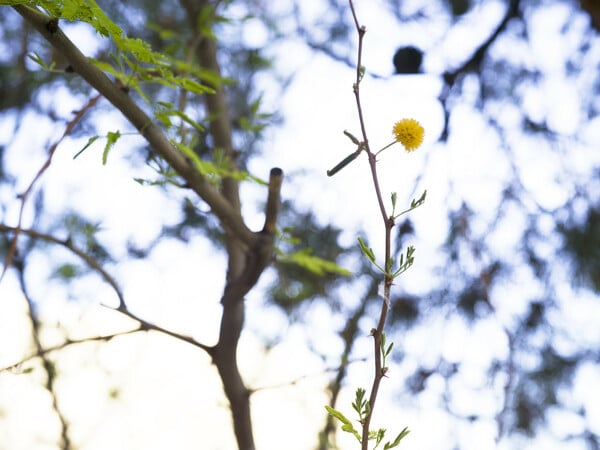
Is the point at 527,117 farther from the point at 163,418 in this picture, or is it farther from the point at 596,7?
the point at 163,418

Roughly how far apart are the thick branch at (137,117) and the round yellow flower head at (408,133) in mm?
123

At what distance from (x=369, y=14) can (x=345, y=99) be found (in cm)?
10

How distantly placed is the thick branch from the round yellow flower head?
0.12m

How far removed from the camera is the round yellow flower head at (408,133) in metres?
0.26

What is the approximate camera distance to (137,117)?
0.31m

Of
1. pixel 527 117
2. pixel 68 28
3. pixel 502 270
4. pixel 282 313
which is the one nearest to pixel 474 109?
pixel 527 117

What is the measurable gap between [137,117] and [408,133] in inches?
5.3

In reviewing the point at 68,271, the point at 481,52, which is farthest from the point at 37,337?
the point at 481,52

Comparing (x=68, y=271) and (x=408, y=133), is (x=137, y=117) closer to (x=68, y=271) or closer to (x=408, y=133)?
(x=408, y=133)

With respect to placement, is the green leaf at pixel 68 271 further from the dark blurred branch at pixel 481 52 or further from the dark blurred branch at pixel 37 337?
the dark blurred branch at pixel 481 52

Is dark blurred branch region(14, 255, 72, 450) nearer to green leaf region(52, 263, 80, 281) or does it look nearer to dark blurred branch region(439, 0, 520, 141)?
green leaf region(52, 263, 80, 281)

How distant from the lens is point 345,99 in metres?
0.62

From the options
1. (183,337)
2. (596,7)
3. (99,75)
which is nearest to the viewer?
(99,75)

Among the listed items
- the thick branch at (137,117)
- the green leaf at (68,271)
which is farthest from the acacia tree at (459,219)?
the thick branch at (137,117)
